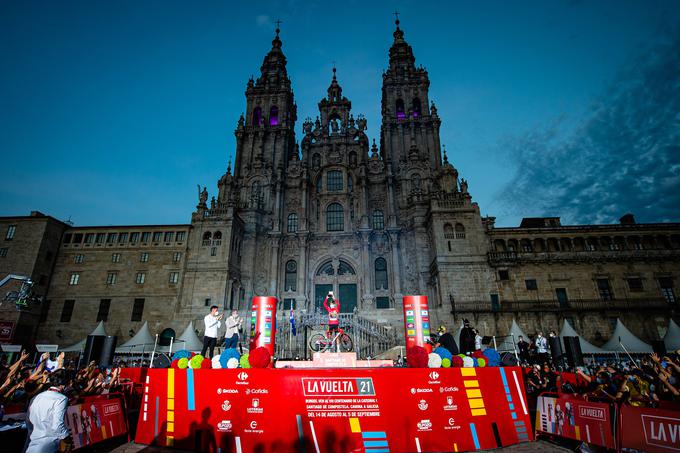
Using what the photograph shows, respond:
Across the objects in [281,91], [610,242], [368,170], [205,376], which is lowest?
[205,376]

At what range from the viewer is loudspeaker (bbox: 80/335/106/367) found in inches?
577

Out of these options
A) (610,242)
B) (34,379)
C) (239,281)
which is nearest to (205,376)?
(34,379)

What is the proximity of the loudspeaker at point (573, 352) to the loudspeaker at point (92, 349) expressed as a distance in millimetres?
20790

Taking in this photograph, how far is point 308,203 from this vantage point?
126ft

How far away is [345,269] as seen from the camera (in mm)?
36094

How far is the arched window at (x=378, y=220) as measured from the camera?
3741cm

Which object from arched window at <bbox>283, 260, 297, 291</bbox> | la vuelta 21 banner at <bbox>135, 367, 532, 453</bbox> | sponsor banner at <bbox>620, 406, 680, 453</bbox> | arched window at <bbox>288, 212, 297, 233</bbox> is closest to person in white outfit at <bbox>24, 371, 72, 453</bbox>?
la vuelta 21 banner at <bbox>135, 367, 532, 453</bbox>

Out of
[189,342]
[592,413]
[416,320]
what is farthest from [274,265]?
[592,413]

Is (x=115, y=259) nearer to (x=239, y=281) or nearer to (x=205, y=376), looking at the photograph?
(x=239, y=281)

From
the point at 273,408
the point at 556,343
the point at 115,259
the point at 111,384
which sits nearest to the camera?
the point at 273,408

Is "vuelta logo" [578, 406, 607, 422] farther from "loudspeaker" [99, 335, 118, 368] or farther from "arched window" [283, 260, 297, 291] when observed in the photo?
"arched window" [283, 260, 297, 291]

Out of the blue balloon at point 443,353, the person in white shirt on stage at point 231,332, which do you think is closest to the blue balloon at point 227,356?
the blue balloon at point 443,353

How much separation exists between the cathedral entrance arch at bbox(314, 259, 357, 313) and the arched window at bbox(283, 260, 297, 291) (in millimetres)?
2234

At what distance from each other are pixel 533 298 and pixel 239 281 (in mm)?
27097
